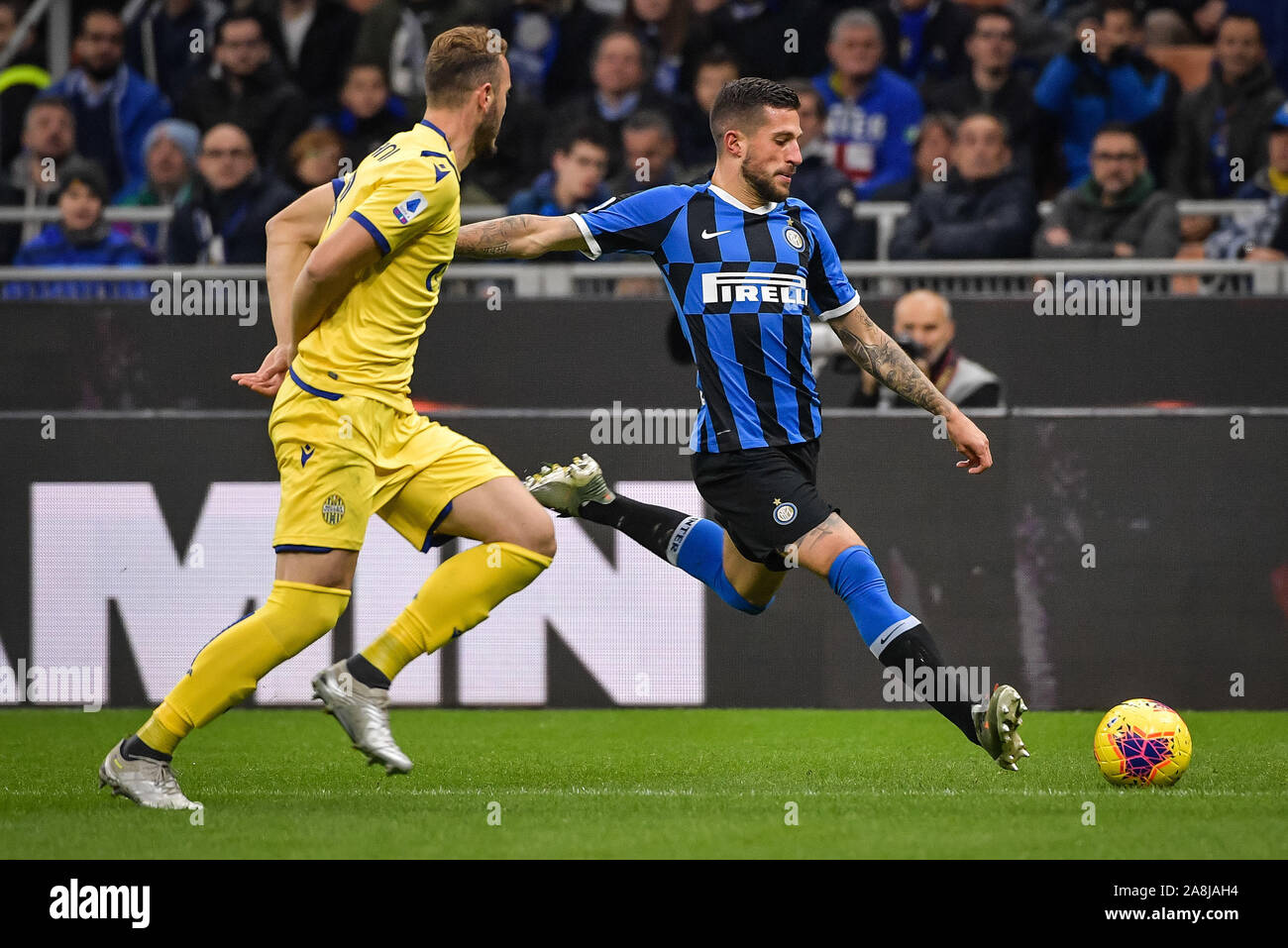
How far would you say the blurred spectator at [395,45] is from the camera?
1201cm

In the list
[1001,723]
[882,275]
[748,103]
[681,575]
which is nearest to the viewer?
[1001,723]

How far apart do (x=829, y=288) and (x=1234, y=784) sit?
214cm

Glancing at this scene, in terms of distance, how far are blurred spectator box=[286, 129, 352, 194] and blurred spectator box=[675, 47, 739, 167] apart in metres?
2.22

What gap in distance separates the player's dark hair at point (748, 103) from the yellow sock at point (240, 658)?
6.73 feet

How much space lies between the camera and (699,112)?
1134 centimetres

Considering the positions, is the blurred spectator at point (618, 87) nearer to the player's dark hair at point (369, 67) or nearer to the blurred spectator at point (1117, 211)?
the player's dark hair at point (369, 67)

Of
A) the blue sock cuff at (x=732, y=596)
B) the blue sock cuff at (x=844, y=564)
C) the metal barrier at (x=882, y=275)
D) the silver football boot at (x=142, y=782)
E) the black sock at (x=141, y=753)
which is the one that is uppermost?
the metal barrier at (x=882, y=275)

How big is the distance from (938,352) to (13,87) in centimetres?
756

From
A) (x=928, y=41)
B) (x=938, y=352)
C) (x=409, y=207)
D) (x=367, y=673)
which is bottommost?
(x=367, y=673)

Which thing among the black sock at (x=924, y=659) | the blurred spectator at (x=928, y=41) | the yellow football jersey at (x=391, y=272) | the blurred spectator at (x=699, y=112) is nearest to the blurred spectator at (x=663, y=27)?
the blurred spectator at (x=699, y=112)

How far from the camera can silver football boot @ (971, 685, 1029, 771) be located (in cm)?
521

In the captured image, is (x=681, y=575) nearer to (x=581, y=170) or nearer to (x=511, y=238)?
(x=581, y=170)

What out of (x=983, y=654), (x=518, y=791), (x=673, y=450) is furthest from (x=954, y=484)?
(x=518, y=791)

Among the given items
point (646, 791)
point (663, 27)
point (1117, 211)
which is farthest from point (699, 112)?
point (646, 791)
